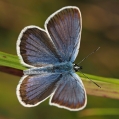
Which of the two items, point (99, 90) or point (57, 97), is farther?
point (99, 90)

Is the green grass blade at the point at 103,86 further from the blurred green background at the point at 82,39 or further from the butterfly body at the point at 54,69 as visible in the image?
the blurred green background at the point at 82,39

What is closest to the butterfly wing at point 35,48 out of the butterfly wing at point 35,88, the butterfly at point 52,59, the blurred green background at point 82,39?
the butterfly at point 52,59

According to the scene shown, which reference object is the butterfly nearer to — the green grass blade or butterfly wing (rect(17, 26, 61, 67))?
butterfly wing (rect(17, 26, 61, 67))

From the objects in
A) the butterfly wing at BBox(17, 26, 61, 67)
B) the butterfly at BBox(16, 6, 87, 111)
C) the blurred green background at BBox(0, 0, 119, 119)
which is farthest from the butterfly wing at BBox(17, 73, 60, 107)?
the blurred green background at BBox(0, 0, 119, 119)

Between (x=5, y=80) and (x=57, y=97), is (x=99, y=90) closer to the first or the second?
(x=57, y=97)

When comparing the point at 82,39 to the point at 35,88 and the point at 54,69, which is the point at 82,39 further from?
the point at 35,88

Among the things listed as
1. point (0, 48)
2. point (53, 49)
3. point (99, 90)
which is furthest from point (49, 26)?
point (0, 48)

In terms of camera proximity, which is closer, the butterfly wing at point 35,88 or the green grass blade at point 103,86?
the butterfly wing at point 35,88
